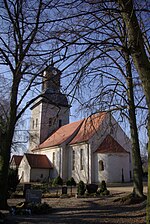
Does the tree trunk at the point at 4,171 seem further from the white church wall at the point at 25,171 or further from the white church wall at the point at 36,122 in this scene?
the white church wall at the point at 36,122

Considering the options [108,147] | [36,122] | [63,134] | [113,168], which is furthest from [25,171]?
[113,168]

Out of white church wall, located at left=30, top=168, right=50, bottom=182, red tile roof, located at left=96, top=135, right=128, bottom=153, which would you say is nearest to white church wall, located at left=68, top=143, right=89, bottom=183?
red tile roof, located at left=96, top=135, right=128, bottom=153

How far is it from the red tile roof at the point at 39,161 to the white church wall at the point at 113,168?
1028 cm

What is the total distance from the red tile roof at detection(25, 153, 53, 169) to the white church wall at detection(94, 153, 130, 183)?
33.7 ft

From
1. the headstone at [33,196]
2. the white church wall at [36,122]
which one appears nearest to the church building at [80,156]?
the white church wall at [36,122]

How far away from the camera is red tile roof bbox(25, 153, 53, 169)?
35875 mm

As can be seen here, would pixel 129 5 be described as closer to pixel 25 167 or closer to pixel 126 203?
pixel 126 203

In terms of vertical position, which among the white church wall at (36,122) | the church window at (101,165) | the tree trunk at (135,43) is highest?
the white church wall at (36,122)

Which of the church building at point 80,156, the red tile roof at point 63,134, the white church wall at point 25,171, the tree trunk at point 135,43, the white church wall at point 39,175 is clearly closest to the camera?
the tree trunk at point 135,43

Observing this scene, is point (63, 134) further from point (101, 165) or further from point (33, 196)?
point (33, 196)

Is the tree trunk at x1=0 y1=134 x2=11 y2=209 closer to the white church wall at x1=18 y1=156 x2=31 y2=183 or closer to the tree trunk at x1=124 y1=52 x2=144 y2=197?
the tree trunk at x1=124 y1=52 x2=144 y2=197

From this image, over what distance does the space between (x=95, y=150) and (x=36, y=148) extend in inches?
625

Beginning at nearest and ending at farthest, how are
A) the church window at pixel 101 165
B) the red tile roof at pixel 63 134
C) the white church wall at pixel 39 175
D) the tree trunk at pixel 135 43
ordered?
1. the tree trunk at pixel 135 43
2. the church window at pixel 101 165
3. the white church wall at pixel 39 175
4. the red tile roof at pixel 63 134

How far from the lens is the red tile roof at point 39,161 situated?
35.9 meters
